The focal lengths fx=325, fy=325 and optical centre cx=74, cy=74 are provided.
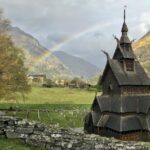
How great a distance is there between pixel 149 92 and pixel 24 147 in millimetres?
28977

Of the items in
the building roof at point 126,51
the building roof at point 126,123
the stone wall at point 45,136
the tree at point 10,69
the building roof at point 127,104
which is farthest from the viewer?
the tree at point 10,69

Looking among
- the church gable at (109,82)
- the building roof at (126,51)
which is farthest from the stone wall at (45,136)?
the building roof at (126,51)

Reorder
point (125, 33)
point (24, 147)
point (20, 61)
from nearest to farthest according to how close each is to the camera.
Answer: point (24, 147)
point (125, 33)
point (20, 61)

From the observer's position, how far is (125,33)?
44312mm

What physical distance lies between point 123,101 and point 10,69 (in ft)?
57.0

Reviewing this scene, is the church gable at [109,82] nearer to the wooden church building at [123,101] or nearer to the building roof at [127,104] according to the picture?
the wooden church building at [123,101]

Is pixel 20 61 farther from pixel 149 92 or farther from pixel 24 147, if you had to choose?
pixel 24 147

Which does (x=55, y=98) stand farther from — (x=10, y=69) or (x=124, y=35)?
(x=124, y=35)

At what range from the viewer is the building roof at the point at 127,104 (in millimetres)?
39719

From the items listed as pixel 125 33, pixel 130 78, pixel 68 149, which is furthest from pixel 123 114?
pixel 68 149

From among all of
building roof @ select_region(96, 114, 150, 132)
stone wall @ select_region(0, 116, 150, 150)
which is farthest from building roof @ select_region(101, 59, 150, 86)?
stone wall @ select_region(0, 116, 150, 150)

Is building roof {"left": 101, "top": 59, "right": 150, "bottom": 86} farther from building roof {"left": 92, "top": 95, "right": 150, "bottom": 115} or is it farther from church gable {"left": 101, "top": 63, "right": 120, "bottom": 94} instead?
building roof {"left": 92, "top": 95, "right": 150, "bottom": 115}

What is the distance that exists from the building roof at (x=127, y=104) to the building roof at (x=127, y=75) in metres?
1.90

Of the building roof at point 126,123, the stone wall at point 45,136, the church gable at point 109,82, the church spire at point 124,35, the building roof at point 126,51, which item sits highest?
the church spire at point 124,35
